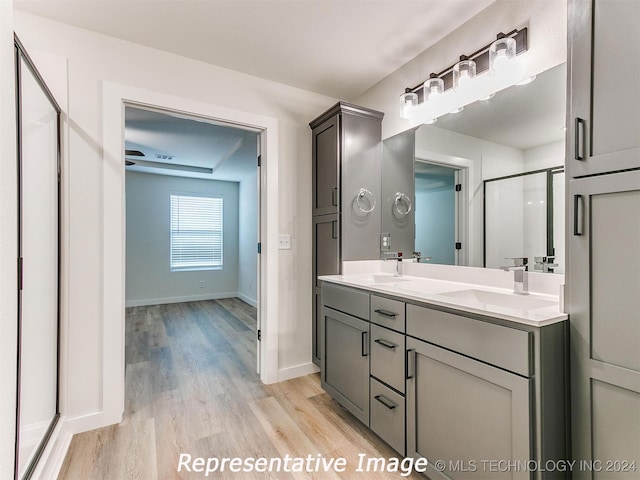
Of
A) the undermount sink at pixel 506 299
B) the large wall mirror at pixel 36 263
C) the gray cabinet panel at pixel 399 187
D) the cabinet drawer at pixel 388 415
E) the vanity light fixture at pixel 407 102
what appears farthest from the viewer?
the gray cabinet panel at pixel 399 187

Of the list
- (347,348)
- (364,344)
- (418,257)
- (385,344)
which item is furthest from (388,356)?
(418,257)

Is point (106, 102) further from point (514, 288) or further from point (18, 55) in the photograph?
point (514, 288)

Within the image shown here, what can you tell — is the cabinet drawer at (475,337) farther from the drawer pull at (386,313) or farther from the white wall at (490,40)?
the white wall at (490,40)

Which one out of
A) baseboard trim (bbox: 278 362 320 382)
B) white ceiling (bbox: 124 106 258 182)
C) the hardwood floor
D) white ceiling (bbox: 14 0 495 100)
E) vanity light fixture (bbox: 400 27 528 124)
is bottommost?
the hardwood floor

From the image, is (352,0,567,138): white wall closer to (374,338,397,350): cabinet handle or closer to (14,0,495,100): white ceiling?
(14,0,495,100): white ceiling

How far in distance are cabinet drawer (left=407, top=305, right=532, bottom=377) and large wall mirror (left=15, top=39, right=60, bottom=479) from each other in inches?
65.9

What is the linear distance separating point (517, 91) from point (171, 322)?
15.4 feet

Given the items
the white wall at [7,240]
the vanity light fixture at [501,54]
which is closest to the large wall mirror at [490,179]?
the vanity light fixture at [501,54]

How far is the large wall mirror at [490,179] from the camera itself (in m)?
1.52

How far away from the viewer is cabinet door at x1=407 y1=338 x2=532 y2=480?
109 cm

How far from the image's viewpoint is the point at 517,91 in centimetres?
167

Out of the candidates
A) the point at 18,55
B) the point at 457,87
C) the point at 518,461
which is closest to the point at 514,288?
the point at 518,461

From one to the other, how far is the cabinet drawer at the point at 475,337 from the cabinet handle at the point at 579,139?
67 cm

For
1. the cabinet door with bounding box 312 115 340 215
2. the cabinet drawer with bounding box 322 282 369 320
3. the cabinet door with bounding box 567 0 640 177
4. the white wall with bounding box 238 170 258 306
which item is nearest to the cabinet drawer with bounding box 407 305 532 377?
the cabinet drawer with bounding box 322 282 369 320
